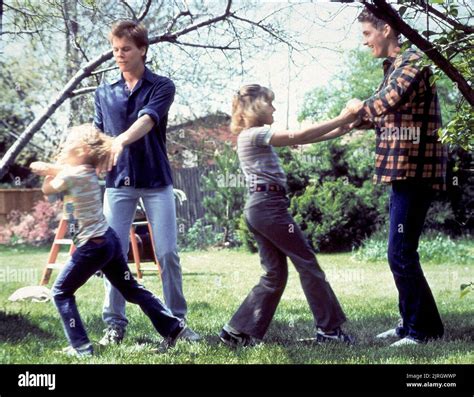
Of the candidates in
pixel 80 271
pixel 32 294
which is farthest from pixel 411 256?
pixel 32 294

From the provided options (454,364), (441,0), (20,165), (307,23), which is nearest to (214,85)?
(307,23)

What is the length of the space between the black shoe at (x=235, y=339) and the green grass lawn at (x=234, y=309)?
2.2 inches

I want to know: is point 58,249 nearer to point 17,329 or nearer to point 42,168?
point 17,329

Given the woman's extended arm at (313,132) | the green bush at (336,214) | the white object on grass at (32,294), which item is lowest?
the white object on grass at (32,294)

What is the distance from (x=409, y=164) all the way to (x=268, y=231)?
790 millimetres

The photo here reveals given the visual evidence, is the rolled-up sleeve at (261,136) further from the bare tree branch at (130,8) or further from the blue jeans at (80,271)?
the bare tree branch at (130,8)

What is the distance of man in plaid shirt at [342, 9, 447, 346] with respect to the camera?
12.7ft

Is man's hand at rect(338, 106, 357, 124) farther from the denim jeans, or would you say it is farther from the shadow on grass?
the shadow on grass

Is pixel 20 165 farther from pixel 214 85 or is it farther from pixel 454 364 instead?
pixel 454 364

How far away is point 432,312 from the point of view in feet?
13.0

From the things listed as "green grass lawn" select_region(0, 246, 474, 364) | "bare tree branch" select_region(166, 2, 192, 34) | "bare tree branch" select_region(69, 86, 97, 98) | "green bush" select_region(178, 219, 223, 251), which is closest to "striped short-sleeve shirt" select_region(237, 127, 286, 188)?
"green grass lawn" select_region(0, 246, 474, 364)

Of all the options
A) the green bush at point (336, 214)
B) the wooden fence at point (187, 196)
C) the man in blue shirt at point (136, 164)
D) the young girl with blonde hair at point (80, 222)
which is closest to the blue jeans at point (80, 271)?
the young girl with blonde hair at point (80, 222)

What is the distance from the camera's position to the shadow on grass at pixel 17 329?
13.3ft
